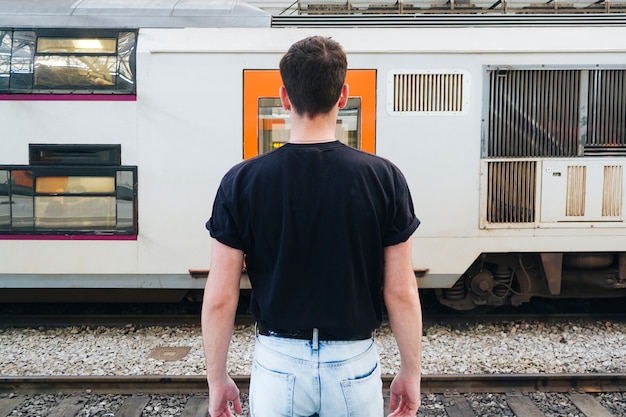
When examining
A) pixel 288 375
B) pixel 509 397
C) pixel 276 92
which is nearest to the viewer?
pixel 288 375

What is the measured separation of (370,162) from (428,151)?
3908 millimetres

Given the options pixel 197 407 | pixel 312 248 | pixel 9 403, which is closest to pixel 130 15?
pixel 9 403

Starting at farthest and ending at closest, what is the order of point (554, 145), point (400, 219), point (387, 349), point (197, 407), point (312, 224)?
point (554, 145)
point (387, 349)
point (197, 407)
point (400, 219)
point (312, 224)

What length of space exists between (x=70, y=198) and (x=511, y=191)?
4.23 metres

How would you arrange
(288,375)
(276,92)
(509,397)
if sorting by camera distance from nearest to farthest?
(288,375)
(509,397)
(276,92)

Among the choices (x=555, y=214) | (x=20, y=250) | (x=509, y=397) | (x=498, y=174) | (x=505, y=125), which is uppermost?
(x=505, y=125)

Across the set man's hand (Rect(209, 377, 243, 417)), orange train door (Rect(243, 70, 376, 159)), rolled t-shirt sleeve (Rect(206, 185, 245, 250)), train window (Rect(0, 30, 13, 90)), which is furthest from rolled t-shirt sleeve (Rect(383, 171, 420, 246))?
train window (Rect(0, 30, 13, 90))

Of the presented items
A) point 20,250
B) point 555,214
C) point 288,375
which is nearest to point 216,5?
point 20,250

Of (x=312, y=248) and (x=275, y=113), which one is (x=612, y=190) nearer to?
(x=275, y=113)

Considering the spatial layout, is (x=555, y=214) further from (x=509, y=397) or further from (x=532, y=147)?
(x=509, y=397)

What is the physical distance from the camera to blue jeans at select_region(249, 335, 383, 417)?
187cm

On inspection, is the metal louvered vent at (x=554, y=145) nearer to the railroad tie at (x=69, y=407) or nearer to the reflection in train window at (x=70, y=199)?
the reflection in train window at (x=70, y=199)

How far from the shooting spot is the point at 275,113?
558 cm

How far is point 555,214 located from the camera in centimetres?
564
